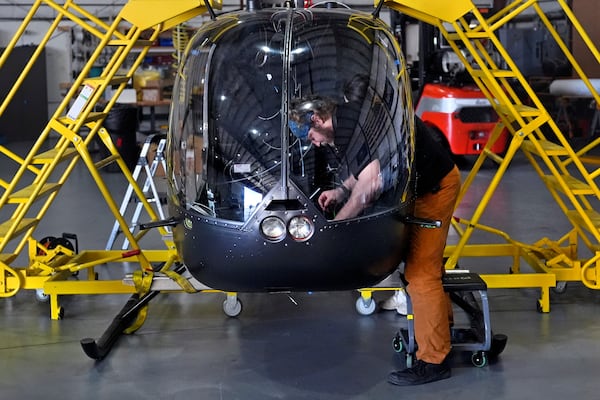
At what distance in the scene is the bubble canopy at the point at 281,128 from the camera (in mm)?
3863

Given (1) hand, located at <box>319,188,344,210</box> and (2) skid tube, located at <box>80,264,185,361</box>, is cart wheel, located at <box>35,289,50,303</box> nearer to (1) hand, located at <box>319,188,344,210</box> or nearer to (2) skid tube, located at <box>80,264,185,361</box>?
(2) skid tube, located at <box>80,264,185,361</box>

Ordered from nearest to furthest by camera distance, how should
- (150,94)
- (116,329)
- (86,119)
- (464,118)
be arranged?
1. (116,329)
2. (86,119)
3. (464,118)
4. (150,94)

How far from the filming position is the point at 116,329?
513 cm

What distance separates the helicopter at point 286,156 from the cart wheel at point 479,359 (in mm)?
886

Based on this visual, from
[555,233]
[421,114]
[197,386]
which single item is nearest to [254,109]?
[197,386]

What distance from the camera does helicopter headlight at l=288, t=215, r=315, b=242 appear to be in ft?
12.4

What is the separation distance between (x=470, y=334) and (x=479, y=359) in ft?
1.02

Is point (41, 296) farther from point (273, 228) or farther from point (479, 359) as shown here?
point (479, 359)

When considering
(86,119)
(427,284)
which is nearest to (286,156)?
(427,284)

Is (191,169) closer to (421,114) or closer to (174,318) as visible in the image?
(174,318)

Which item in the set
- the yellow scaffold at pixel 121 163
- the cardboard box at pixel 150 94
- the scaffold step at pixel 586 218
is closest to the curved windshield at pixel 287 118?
the yellow scaffold at pixel 121 163

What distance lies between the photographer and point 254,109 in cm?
401

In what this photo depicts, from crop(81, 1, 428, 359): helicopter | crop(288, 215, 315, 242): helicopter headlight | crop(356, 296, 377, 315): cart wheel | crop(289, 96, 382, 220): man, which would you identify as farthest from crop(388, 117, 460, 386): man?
crop(356, 296, 377, 315): cart wheel

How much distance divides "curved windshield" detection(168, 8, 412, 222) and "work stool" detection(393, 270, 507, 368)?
2.75 feet
